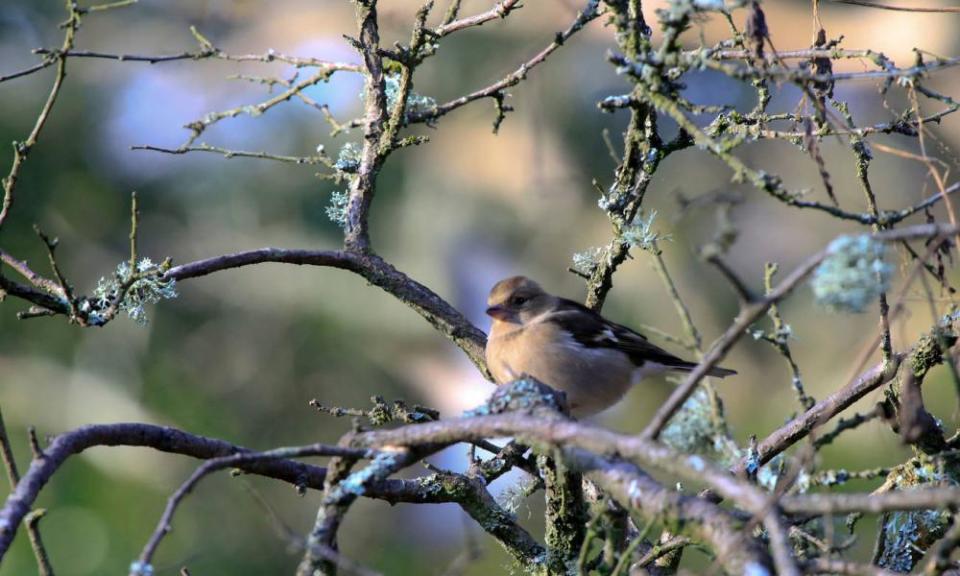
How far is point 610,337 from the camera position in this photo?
176 inches

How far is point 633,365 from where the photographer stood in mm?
4551

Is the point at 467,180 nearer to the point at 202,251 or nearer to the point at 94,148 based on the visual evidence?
the point at 202,251

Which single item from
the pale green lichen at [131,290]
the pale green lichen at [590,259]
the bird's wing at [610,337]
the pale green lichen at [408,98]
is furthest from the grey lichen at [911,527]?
the pale green lichen at [131,290]

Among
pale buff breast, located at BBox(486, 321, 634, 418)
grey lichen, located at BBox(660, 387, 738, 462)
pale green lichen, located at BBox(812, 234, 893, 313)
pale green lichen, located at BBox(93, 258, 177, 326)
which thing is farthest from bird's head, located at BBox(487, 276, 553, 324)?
pale green lichen, located at BBox(812, 234, 893, 313)

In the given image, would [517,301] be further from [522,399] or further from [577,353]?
[522,399]

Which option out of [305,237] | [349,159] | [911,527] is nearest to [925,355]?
[911,527]

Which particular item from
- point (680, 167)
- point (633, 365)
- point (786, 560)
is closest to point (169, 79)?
point (680, 167)

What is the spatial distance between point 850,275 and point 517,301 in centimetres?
302

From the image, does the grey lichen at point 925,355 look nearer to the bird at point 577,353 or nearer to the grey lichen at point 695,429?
the grey lichen at point 695,429

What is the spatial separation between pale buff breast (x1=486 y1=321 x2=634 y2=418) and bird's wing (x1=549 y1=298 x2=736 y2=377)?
0.12 feet

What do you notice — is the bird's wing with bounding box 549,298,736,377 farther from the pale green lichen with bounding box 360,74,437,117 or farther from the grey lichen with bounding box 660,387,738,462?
the pale green lichen with bounding box 360,74,437,117

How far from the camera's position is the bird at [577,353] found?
430 cm

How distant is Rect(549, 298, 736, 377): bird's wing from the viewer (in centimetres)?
430

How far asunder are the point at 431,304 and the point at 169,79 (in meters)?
9.76
